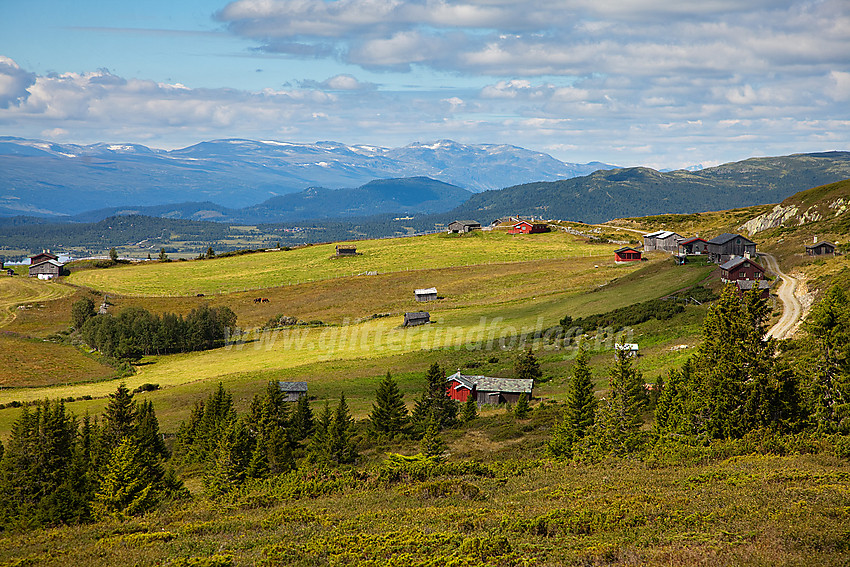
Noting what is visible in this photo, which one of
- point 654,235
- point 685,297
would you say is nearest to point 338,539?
point 685,297

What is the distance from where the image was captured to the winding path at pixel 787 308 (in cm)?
Result: 4769

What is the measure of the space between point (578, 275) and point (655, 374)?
55.5 m

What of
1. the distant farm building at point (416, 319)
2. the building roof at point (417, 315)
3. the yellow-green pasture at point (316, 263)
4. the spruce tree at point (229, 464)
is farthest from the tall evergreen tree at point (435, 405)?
the yellow-green pasture at point (316, 263)

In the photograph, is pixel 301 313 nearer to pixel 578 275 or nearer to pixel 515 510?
pixel 578 275

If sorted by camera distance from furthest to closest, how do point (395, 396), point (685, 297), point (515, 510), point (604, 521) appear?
point (685, 297)
point (395, 396)
point (515, 510)
point (604, 521)

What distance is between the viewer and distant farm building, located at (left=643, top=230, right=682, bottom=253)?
121375 millimetres

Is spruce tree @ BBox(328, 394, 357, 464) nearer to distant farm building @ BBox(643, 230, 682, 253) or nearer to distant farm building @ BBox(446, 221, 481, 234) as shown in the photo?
distant farm building @ BBox(643, 230, 682, 253)

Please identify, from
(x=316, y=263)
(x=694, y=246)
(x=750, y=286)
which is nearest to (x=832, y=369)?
(x=750, y=286)

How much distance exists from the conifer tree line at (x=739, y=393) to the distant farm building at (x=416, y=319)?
5072 centimetres

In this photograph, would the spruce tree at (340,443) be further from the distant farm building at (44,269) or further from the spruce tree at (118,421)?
the distant farm building at (44,269)

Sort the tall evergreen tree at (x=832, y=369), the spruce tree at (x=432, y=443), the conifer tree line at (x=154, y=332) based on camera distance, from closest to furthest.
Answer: the tall evergreen tree at (x=832, y=369), the spruce tree at (x=432, y=443), the conifer tree line at (x=154, y=332)

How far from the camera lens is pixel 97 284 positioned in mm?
131625

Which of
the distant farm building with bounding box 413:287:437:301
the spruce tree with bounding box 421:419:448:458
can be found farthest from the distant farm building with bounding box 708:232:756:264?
the spruce tree with bounding box 421:419:448:458

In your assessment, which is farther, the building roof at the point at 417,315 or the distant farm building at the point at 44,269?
the distant farm building at the point at 44,269
